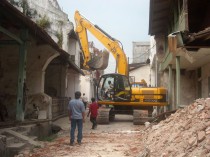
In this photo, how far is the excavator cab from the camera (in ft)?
59.4

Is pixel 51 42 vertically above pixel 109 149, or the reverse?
pixel 51 42

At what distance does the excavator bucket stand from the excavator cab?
14.2 feet

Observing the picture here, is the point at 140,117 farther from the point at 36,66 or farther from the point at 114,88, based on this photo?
the point at 36,66

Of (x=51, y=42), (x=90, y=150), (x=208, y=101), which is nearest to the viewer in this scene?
(x=208, y=101)

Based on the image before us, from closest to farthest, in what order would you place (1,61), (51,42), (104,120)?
(51,42) → (1,61) → (104,120)

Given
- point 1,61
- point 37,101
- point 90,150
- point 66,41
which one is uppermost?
point 66,41

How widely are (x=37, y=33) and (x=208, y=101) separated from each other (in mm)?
6374

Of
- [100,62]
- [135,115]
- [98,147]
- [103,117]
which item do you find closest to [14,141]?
[98,147]

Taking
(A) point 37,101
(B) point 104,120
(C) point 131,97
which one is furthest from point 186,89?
(A) point 37,101

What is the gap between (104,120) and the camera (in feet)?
56.0

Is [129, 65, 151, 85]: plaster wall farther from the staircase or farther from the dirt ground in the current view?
the staircase

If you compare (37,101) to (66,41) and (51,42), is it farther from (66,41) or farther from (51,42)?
(66,41)

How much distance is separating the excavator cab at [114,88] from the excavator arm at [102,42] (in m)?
2.41

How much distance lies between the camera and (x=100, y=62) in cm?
2277
